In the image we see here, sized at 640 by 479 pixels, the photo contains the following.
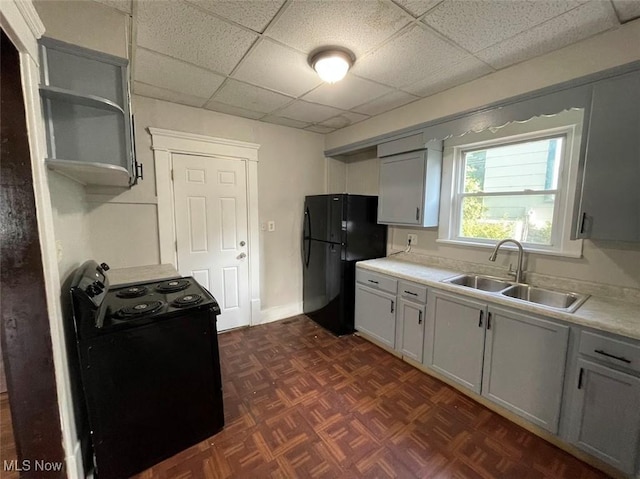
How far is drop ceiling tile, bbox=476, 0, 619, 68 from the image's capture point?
145cm

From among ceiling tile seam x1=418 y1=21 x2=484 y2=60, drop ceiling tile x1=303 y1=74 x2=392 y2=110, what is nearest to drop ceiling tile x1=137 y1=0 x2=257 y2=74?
drop ceiling tile x1=303 y1=74 x2=392 y2=110

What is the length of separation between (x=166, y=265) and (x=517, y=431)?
3161 millimetres

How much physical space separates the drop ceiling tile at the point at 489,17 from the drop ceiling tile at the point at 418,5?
4 cm

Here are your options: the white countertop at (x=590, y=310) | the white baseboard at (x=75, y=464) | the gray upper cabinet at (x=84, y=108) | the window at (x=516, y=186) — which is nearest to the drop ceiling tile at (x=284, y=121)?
the window at (x=516, y=186)

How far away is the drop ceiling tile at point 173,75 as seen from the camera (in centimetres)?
192

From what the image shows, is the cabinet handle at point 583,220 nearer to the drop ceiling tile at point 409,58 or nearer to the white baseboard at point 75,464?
the drop ceiling tile at point 409,58

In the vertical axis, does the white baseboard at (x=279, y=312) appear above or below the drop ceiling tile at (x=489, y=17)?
below

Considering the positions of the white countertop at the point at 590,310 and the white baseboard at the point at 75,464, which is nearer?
the white baseboard at the point at 75,464

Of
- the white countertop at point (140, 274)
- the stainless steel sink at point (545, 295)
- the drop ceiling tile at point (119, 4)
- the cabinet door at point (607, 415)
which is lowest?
the cabinet door at point (607, 415)

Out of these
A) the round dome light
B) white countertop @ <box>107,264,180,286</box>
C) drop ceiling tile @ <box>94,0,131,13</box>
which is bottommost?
white countertop @ <box>107,264,180,286</box>

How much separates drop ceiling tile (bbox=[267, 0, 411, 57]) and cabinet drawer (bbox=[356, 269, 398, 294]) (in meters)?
1.89

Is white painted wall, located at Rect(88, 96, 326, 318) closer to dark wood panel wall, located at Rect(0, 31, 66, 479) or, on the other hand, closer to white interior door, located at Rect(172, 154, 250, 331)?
white interior door, located at Rect(172, 154, 250, 331)

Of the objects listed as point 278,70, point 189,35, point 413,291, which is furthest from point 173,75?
point 413,291

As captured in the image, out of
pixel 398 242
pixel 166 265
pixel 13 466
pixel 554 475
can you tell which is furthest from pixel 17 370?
pixel 398 242
